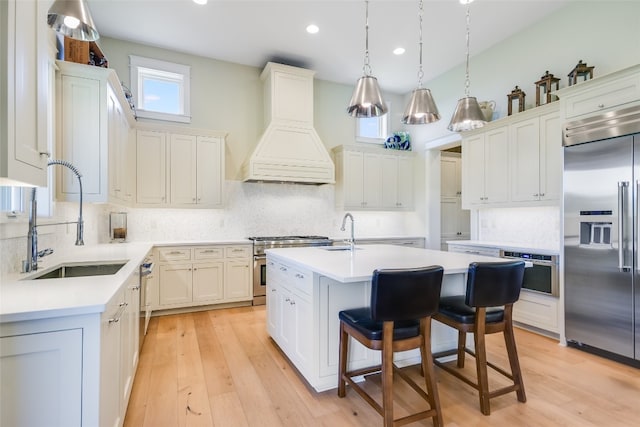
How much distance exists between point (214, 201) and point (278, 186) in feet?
3.52

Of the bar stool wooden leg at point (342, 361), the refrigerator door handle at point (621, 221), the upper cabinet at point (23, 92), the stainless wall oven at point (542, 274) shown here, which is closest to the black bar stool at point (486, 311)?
the bar stool wooden leg at point (342, 361)

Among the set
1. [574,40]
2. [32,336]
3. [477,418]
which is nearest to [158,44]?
[32,336]

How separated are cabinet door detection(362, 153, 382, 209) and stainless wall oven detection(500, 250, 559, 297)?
2.37 metres

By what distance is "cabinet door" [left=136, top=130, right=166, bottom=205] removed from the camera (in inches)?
168

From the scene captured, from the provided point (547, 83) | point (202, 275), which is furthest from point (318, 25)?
point (202, 275)

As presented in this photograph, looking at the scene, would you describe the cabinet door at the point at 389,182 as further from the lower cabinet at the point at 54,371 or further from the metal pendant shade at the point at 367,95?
the lower cabinet at the point at 54,371

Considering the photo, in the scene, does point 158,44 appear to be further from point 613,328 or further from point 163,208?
point 613,328

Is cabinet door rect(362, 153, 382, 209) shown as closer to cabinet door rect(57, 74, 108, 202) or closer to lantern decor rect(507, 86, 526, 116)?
lantern decor rect(507, 86, 526, 116)

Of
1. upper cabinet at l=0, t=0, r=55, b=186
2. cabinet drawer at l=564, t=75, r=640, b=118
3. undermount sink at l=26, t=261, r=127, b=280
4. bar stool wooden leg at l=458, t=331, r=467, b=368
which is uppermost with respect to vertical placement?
cabinet drawer at l=564, t=75, r=640, b=118

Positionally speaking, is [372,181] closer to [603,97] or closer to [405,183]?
[405,183]

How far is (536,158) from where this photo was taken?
12.2 ft

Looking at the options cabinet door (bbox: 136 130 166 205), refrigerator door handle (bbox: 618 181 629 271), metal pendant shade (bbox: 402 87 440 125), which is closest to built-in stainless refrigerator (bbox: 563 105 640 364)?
refrigerator door handle (bbox: 618 181 629 271)

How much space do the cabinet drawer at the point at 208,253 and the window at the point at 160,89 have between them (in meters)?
1.92

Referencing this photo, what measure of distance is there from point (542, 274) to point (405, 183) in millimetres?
2821
